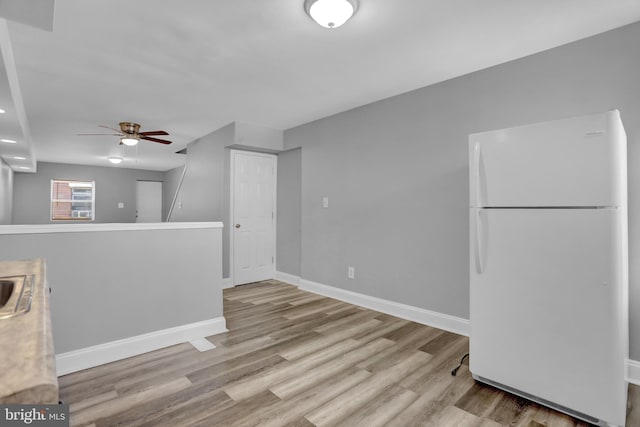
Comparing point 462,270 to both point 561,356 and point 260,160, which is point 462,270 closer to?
point 561,356

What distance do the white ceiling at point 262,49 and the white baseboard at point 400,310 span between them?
2222 millimetres

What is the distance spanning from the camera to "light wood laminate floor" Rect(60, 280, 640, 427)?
175 centimetres

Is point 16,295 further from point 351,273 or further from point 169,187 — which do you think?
point 169,187

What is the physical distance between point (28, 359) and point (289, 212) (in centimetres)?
442

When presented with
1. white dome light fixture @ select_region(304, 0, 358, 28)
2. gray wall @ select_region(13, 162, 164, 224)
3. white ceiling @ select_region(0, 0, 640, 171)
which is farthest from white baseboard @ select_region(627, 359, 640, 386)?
gray wall @ select_region(13, 162, 164, 224)

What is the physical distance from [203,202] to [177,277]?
276 cm

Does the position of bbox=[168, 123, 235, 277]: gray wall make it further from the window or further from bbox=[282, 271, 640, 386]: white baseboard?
the window

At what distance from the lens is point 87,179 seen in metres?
8.26

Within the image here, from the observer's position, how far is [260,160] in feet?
16.5

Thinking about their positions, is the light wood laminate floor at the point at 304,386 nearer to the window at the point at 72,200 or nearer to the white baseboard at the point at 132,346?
the white baseboard at the point at 132,346

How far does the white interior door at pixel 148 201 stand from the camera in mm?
9062

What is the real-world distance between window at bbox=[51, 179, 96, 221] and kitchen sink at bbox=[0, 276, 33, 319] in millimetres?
8438

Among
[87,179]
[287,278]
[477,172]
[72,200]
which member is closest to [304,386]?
[477,172]

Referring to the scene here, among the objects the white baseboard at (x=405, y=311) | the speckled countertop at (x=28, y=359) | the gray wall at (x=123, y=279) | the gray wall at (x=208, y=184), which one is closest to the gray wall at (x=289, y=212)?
the white baseboard at (x=405, y=311)
